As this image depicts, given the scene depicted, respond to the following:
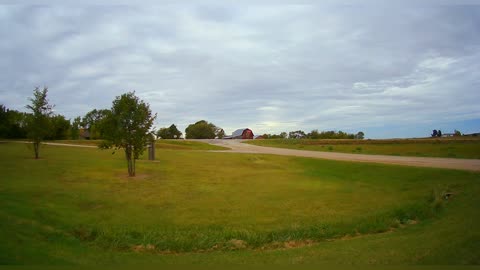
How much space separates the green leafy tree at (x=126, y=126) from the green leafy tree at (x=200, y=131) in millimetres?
115790

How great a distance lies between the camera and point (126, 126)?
2134 centimetres

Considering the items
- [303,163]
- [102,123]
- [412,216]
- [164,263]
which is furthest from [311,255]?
[303,163]

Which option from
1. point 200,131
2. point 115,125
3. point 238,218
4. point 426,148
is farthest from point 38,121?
point 200,131

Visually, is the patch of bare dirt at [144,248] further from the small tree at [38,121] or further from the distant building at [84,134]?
the distant building at [84,134]

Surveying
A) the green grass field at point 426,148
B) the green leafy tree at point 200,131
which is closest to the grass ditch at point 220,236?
the green grass field at point 426,148

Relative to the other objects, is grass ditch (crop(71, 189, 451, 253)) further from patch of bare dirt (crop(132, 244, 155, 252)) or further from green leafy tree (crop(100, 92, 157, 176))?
green leafy tree (crop(100, 92, 157, 176))

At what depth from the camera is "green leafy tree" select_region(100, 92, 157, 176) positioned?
2114 cm

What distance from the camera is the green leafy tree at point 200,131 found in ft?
451

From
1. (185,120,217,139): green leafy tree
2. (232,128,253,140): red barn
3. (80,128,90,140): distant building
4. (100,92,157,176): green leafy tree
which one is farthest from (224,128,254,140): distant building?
(100,92,157,176): green leafy tree

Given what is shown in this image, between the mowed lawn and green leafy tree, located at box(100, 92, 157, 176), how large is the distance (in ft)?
7.06

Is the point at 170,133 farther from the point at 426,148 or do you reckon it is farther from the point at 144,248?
the point at 144,248

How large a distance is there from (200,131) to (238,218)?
416 ft

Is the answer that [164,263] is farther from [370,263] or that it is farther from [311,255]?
[370,263]

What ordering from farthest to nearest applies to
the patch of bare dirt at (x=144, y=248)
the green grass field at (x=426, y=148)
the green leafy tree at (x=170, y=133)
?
the green leafy tree at (x=170, y=133)
the green grass field at (x=426, y=148)
the patch of bare dirt at (x=144, y=248)
